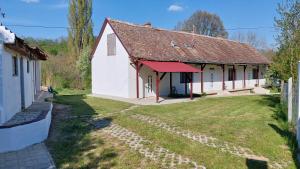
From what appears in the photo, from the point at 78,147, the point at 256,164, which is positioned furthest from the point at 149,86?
the point at 256,164

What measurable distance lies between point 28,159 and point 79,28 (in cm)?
3928

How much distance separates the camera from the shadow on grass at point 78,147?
7.24m

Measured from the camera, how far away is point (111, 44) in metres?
25.8

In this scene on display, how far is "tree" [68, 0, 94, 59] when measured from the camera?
1726 inches

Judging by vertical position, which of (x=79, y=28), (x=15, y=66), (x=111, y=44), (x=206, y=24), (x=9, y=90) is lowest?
(x=9, y=90)

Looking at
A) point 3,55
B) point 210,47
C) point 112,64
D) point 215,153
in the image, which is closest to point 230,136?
point 215,153

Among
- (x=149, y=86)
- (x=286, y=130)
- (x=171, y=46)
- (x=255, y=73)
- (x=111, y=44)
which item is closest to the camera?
(x=286, y=130)

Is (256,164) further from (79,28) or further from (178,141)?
(79,28)

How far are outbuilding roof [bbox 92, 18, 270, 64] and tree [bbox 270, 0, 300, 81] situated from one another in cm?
1081

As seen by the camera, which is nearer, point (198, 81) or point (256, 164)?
point (256, 164)

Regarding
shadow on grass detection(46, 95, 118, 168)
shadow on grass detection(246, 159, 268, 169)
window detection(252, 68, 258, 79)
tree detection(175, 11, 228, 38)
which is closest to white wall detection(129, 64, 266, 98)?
window detection(252, 68, 258, 79)

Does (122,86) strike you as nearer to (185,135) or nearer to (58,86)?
(58,86)

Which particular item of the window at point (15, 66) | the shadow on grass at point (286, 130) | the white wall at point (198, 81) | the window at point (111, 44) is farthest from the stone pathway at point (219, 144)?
the window at point (111, 44)

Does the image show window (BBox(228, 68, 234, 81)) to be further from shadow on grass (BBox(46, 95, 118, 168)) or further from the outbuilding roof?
shadow on grass (BBox(46, 95, 118, 168))
